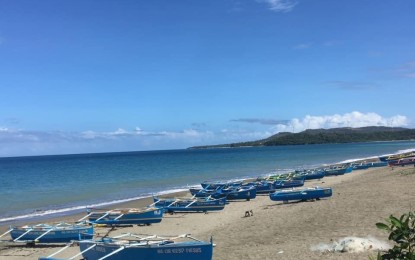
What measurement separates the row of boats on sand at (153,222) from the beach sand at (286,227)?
48cm

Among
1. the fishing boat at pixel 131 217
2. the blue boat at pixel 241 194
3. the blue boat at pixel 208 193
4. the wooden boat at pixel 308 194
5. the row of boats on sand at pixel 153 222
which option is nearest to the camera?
the row of boats on sand at pixel 153 222

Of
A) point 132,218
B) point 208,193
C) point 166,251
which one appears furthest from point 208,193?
point 166,251

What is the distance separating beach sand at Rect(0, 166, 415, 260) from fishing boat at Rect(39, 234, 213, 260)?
1.56 metres

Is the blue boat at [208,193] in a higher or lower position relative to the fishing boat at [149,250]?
lower

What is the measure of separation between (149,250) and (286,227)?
591 cm

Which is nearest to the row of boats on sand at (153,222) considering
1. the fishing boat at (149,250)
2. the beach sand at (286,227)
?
the fishing boat at (149,250)

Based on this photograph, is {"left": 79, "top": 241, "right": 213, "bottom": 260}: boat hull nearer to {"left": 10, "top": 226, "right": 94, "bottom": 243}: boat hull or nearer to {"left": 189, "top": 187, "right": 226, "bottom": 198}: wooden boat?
{"left": 10, "top": 226, "right": 94, "bottom": 243}: boat hull

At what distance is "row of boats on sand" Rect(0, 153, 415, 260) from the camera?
31.8 feet

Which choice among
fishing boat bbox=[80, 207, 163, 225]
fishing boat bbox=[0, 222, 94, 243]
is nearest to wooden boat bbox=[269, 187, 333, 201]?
fishing boat bbox=[80, 207, 163, 225]

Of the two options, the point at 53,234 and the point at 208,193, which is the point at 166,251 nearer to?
the point at 53,234

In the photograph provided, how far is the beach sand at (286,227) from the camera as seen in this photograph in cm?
1091

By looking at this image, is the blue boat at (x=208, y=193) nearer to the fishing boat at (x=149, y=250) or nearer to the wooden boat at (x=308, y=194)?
the wooden boat at (x=308, y=194)

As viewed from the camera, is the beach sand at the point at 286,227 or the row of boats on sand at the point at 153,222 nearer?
the row of boats on sand at the point at 153,222

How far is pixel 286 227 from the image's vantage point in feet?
46.8
